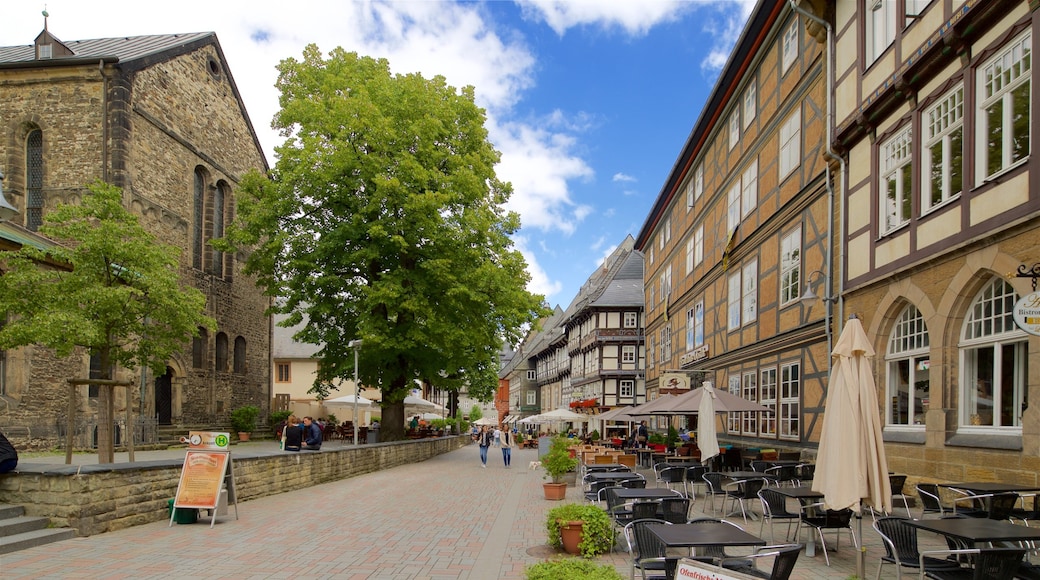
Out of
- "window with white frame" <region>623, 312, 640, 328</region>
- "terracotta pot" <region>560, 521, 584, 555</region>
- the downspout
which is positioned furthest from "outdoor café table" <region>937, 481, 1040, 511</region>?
"window with white frame" <region>623, 312, 640, 328</region>

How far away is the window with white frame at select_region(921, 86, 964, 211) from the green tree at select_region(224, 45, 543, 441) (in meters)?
15.1

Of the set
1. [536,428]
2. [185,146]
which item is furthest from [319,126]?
[536,428]

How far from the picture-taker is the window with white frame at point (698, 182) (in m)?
29.2

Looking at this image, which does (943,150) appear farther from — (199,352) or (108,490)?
(199,352)

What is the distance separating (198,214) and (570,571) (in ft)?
96.3

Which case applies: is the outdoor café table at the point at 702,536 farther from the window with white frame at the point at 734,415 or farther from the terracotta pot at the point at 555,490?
the window with white frame at the point at 734,415

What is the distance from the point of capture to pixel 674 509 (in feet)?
28.2

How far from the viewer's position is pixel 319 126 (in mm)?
25953

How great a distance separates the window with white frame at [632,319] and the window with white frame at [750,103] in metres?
30.0

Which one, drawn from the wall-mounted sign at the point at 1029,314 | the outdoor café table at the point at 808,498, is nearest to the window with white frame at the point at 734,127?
the wall-mounted sign at the point at 1029,314

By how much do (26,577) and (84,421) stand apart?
16888mm

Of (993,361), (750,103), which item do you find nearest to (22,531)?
(993,361)

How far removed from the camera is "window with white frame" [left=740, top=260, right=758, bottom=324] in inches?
849

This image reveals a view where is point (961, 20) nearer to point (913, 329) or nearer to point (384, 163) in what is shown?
point (913, 329)
